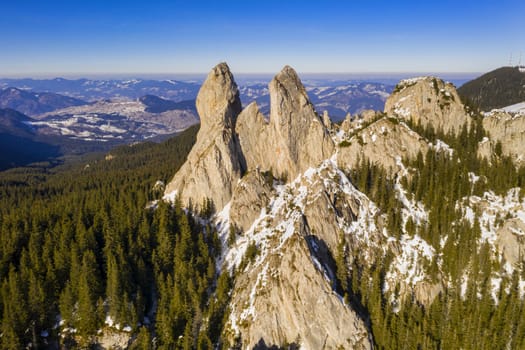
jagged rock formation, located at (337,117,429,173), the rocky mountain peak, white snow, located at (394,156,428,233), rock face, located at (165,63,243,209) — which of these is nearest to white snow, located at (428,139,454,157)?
jagged rock formation, located at (337,117,429,173)

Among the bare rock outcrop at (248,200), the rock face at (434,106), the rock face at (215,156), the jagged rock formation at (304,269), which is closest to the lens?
the jagged rock formation at (304,269)

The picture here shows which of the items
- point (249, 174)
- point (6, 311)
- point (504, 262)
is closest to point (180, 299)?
point (6, 311)

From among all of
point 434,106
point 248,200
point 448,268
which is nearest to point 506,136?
point 434,106

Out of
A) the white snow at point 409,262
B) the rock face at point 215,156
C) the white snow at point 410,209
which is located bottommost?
the white snow at point 409,262

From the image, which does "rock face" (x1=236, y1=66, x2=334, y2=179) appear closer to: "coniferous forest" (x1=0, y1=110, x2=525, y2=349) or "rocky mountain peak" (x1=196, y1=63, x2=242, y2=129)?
"rocky mountain peak" (x1=196, y1=63, x2=242, y2=129)

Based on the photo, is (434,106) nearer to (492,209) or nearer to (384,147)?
(384,147)

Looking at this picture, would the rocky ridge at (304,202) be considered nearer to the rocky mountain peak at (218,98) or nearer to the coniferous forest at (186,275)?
the rocky mountain peak at (218,98)

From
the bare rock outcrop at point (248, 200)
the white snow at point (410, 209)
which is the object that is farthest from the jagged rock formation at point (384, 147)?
the bare rock outcrop at point (248, 200)
